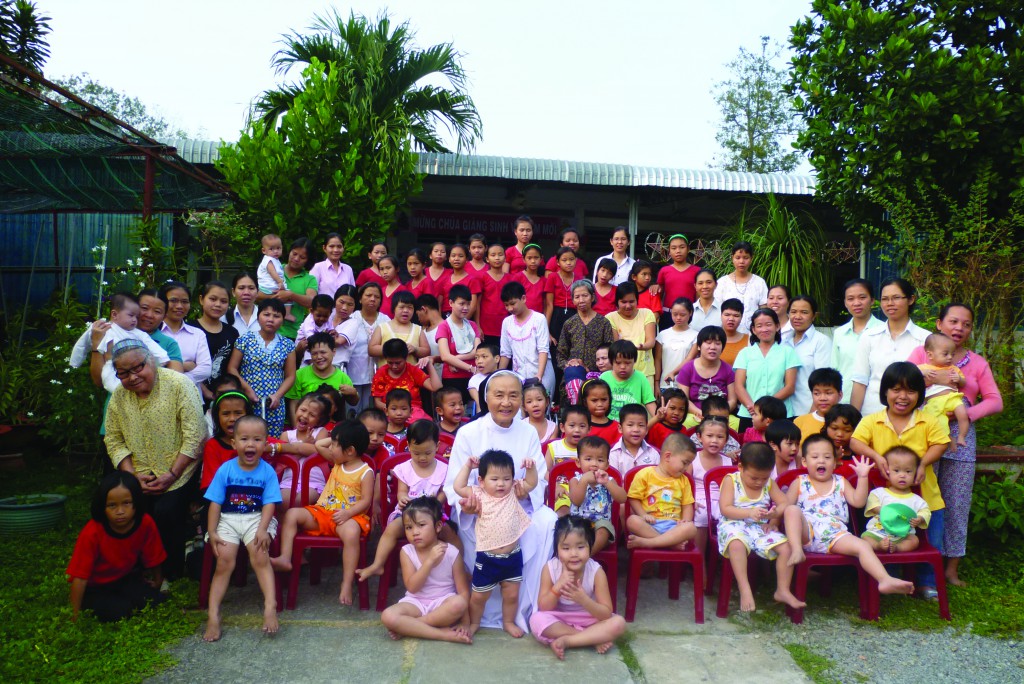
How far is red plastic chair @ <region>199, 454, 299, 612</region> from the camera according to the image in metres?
4.18

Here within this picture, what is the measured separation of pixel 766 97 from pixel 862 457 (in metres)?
23.4

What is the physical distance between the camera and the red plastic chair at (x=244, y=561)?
4176 mm

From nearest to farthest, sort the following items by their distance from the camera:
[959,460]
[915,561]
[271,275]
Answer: [915,561] < [959,460] < [271,275]

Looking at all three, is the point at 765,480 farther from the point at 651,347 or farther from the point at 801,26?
the point at 801,26

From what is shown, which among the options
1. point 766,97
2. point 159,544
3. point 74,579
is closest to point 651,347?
point 159,544

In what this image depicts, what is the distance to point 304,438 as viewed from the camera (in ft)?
16.3

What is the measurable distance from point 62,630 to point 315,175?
5.68 m

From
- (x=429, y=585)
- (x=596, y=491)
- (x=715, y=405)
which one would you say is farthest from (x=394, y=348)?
(x=715, y=405)

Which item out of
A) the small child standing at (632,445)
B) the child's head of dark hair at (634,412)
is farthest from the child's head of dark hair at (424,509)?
the child's head of dark hair at (634,412)

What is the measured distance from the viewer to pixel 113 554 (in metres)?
4.09

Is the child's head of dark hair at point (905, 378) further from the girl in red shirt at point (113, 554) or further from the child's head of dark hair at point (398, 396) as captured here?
the girl in red shirt at point (113, 554)

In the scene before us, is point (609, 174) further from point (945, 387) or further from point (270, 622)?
point (270, 622)

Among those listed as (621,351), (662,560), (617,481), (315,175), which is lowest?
(662,560)

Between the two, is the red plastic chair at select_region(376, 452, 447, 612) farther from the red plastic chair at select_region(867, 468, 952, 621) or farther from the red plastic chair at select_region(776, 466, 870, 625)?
the red plastic chair at select_region(867, 468, 952, 621)
